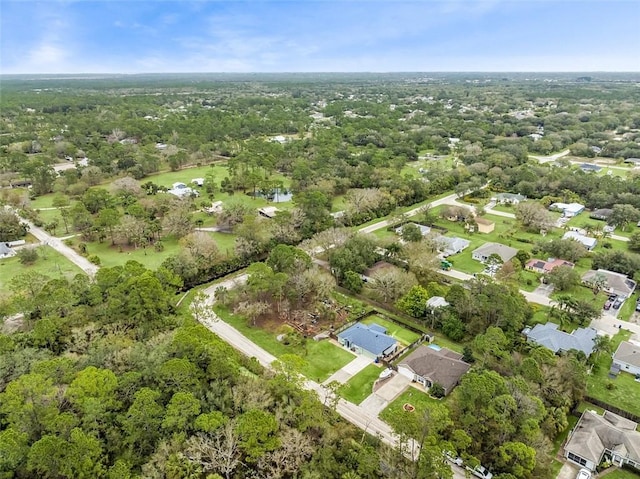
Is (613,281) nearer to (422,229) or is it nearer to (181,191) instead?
(422,229)

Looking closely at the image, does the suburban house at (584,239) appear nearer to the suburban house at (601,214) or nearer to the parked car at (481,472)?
the suburban house at (601,214)

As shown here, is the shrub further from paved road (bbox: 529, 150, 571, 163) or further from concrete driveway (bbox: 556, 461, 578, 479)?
paved road (bbox: 529, 150, 571, 163)

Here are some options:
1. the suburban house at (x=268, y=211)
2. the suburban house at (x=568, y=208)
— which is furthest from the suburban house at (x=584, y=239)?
the suburban house at (x=268, y=211)

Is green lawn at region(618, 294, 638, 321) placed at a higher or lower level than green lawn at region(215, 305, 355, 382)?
lower

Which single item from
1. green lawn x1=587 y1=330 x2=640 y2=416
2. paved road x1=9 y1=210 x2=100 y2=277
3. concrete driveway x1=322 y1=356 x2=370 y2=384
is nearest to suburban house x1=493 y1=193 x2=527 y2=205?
green lawn x1=587 y1=330 x2=640 y2=416

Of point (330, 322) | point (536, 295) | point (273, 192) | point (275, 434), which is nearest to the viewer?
point (275, 434)

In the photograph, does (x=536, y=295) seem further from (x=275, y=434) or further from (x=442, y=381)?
(x=275, y=434)

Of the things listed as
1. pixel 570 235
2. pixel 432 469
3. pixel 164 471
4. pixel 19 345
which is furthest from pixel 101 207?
pixel 570 235

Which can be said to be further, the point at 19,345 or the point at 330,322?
the point at 330,322
